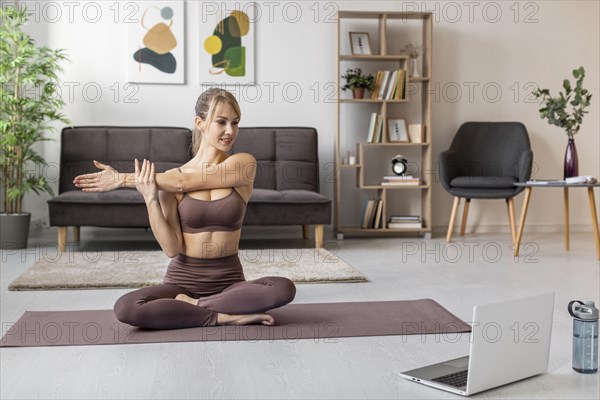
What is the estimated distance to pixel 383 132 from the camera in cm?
623

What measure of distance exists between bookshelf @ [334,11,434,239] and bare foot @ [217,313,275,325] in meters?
3.22

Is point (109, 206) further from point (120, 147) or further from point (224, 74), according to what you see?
point (224, 74)

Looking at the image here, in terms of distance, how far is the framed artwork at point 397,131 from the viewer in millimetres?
6371

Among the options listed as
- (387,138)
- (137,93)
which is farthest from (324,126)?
(137,93)

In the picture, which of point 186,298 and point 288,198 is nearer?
point 186,298

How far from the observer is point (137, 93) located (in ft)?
20.5

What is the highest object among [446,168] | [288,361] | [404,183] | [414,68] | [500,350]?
[414,68]

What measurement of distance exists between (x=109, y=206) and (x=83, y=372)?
3.03 meters

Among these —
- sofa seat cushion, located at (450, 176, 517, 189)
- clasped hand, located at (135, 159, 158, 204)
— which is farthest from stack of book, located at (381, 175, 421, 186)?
clasped hand, located at (135, 159, 158, 204)

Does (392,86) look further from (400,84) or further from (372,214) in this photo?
(372,214)

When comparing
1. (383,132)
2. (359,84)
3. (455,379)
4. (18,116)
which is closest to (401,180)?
(383,132)

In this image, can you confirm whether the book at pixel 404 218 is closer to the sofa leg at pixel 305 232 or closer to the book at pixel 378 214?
the book at pixel 378 214

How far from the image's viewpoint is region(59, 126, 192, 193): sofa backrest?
590 cm

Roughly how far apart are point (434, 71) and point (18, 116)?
3.31 m
